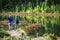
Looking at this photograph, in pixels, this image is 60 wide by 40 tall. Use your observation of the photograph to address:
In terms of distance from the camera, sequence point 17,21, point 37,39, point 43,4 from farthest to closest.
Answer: point 43,4, point 17,21, point 37,39

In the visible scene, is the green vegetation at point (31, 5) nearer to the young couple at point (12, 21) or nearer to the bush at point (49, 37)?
the young couple at point (12, 21)

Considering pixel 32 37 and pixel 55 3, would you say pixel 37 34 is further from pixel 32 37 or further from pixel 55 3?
pixel 55 3

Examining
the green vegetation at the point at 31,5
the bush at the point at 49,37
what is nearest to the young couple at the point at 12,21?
the green vegetation at the point at 31,5

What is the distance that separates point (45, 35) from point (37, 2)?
669mm

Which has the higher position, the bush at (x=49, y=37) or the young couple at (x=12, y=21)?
the young couple at (x=12, y=21)

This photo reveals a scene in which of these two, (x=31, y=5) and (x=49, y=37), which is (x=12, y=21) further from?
(x=49, y=37)

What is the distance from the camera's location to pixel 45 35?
3.10m

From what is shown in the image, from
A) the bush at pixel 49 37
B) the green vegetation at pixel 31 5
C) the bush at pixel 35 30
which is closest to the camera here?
the bush at pixel 49 37

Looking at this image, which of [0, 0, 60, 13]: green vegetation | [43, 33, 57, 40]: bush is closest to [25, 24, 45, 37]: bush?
[43, 33, 57, 40]: bush

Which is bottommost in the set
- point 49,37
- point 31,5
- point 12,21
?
point 49,37

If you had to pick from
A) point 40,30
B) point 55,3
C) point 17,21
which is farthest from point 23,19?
point 55,3

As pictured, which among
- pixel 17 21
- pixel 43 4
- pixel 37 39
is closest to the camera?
pixel 37 39

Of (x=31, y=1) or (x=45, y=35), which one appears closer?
(x=45, y=35)

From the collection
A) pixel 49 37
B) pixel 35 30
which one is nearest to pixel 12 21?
pixel 35 30
